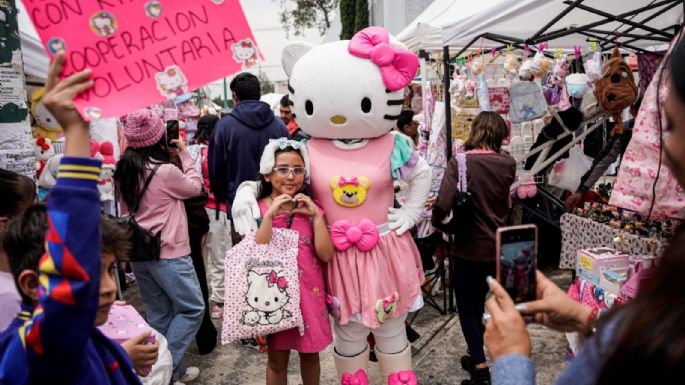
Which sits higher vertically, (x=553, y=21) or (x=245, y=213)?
(x=553, y=21)

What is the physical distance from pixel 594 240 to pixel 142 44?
3.18 meters

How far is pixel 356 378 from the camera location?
2908 mm

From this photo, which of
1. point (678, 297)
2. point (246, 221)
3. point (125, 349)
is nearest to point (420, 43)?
point (246, 221)

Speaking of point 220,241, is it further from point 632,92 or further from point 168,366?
point 632,92

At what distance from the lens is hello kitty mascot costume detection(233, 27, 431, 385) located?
9.15 ft

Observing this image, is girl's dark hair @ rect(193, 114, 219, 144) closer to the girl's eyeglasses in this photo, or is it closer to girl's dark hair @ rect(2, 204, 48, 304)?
the girl's eyeglasses

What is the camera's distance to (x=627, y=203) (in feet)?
6.42

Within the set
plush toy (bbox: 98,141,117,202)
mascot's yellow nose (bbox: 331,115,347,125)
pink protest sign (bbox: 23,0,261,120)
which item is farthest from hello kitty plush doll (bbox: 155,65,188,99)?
plush toy (bbox: 98,141,117,202)

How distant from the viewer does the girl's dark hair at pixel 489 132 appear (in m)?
3.39

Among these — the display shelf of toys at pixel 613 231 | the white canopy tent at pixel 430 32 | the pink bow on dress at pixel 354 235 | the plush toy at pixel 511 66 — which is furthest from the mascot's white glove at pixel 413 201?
the white canopy tent at pixel 430 32

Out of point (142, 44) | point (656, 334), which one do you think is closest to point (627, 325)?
point (656, 334)

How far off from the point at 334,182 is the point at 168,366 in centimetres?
121

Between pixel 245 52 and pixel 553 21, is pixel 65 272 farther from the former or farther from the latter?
pixel 553 21

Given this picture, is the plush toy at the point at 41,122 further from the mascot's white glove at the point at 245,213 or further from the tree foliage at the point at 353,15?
the tree foliage at the point at 353,15
